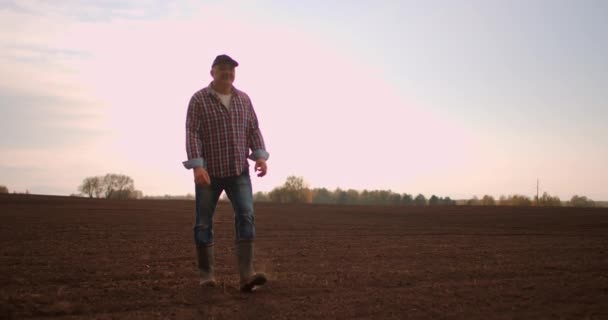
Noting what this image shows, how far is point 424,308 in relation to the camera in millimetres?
3545

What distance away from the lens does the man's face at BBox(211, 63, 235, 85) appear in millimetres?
4379

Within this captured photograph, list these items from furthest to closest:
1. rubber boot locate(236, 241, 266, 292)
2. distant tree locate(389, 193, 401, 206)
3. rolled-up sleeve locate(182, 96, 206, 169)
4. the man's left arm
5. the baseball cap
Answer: distant tree locate(389, 193, 401, 206) < the man's left arm < the baseball cap < rolled-up sleeve locate(182, 96, 206, 169) < rubber boot locate(236, 241, 266, 292)

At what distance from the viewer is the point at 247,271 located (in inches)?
164

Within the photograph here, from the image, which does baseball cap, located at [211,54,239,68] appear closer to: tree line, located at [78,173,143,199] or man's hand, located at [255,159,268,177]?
man's hand, located at [255,159,268,177]

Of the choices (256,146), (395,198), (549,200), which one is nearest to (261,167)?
(256,146)

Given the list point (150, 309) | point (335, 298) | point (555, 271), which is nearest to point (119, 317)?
point (150, 309)

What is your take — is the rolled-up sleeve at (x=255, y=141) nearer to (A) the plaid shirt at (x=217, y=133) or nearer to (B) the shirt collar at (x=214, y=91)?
(A) the plaid shirt at (x=217, y=133)

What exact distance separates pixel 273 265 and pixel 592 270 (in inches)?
141

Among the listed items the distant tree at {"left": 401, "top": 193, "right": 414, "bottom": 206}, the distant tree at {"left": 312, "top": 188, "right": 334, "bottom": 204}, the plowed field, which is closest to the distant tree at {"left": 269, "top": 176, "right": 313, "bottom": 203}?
the distant tree at {"left": 401, "top": 193, "right": 414, "bottom": 206}

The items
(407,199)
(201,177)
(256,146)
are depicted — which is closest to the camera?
(201,177)

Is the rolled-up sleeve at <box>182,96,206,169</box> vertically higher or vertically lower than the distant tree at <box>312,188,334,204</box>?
higher

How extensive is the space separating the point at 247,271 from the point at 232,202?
2.04 ft

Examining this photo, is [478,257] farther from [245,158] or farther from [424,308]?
[245,158]

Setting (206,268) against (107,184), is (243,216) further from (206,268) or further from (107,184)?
(107,184)
